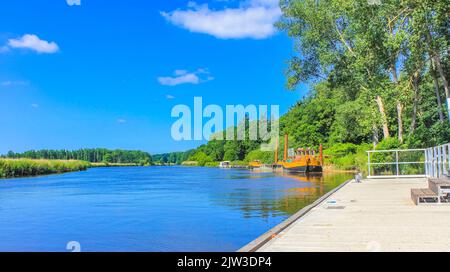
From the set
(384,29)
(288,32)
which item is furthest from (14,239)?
(288,32)

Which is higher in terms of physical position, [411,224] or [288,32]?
[288,32]

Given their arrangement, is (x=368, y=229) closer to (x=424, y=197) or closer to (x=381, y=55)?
(x=424, y=197)

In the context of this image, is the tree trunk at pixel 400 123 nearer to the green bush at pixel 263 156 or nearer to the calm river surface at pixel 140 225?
the calm river surface at pixel 140 225

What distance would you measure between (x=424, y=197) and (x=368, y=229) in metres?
4.30

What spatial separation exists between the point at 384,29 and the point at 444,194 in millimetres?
17746

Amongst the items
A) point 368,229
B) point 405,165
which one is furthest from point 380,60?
point 368,229

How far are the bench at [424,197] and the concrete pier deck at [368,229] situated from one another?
0.70ft

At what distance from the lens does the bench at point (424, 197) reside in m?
11.2

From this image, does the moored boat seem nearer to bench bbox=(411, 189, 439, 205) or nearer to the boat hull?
the boat hull

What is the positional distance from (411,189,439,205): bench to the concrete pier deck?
21 cm

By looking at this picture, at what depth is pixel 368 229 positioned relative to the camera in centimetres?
812
